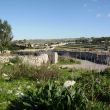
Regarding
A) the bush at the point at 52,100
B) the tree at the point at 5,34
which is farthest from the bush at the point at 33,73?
the tree at the point at 5,34

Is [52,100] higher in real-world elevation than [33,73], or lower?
higher

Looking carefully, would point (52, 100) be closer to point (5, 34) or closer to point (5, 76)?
point (5, 76)

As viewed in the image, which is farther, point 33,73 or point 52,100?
point 33,73

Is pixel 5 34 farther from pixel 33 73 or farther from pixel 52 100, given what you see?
pixel 52 100

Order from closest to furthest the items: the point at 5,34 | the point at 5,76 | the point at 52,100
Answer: the point at 52,100 < the point at 5,76 < the point at 5,34

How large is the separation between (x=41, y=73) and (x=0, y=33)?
1684 inches

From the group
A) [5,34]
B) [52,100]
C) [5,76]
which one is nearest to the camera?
[52,100]

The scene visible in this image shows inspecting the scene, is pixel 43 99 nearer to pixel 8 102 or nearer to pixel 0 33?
pixel 8 102

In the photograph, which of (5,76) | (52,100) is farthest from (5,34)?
(52,100)

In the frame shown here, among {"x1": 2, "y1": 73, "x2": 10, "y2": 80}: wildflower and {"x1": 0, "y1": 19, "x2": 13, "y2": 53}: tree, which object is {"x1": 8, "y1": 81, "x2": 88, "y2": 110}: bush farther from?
{"x1": 0, "y1": 19, "x2": 13, "y2": 53}: tree

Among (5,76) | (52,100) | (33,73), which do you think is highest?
(52,100)

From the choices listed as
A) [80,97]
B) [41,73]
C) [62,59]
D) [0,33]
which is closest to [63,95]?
[80,97]

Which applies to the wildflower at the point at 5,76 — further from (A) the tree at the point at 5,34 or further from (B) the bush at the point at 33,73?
(A) the tree at the point at 5,34

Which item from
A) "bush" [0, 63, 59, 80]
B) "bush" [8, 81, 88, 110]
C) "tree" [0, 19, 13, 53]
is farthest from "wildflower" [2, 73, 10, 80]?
"tree" [0, 19, 13, 53]
